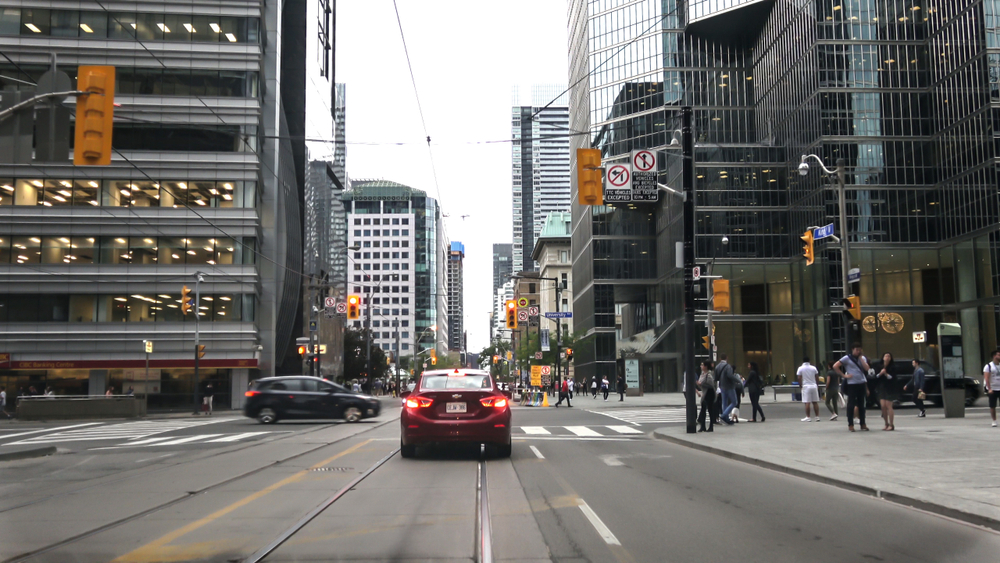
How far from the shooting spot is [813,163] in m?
59.4

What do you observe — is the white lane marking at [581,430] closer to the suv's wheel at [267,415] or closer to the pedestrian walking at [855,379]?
the pedestrian walking at [855,379]

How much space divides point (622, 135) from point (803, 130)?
73.7 ft

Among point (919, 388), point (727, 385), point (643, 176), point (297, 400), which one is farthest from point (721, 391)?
point (297, 400)

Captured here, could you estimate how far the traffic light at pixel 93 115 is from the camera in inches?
549

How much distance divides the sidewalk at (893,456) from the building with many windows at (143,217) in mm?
37401

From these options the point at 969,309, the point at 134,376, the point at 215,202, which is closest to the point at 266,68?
the point at 215,202

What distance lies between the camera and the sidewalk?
29.3 ft

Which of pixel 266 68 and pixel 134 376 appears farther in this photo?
pixel 266 68

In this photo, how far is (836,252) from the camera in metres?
55.4

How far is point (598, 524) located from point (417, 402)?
240 inches

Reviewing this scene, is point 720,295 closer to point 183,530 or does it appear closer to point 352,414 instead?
point 352,414

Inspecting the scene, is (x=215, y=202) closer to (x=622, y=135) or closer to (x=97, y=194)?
(x=97, y=194)

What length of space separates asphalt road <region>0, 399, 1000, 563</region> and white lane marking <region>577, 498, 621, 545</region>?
4cm

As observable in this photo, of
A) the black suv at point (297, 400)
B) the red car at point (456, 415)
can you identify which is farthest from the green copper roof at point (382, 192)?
the red car at point (456, 415)
